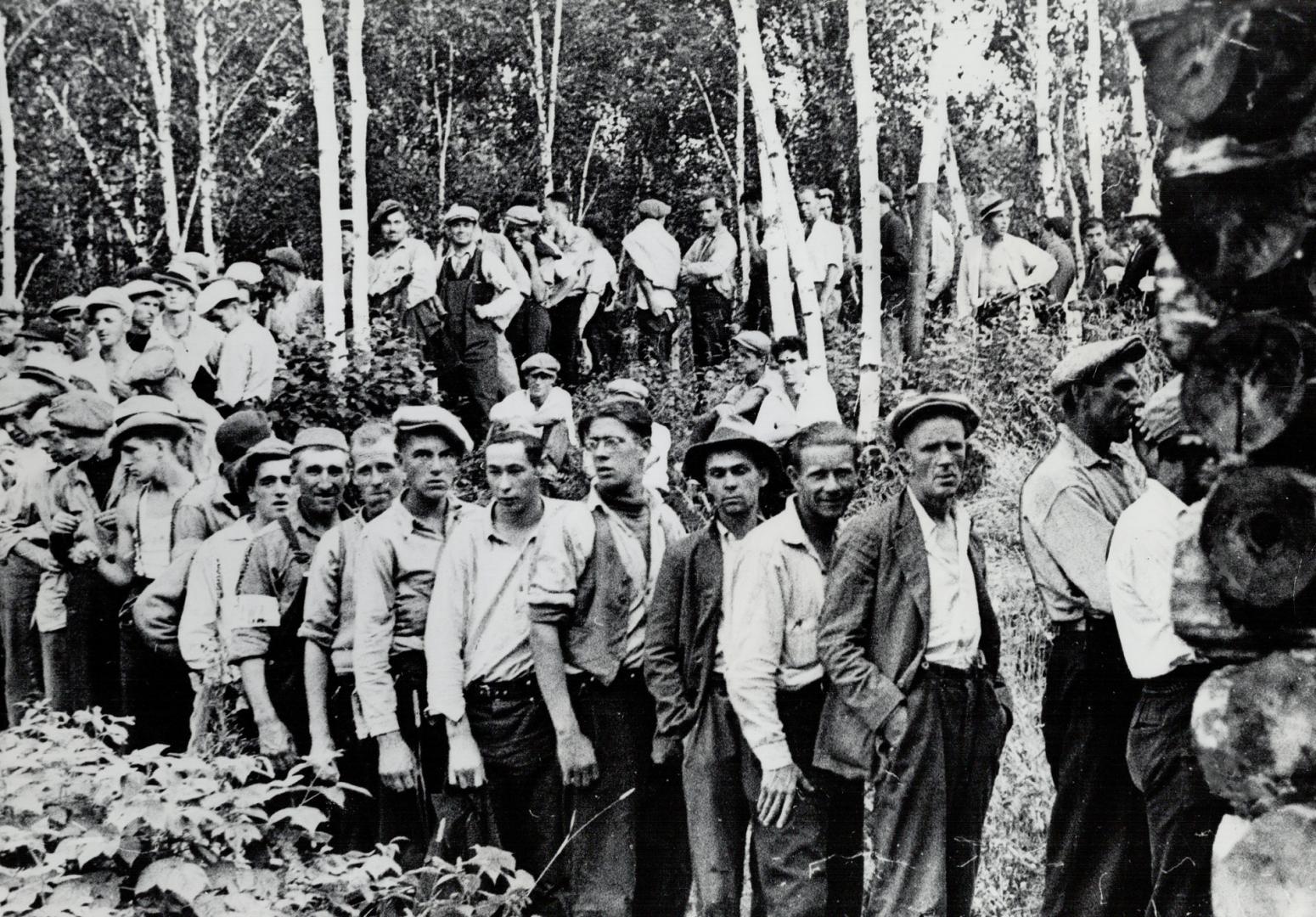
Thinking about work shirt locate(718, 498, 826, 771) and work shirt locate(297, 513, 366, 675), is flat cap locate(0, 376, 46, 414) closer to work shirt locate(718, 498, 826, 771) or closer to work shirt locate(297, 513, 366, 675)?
work shirt locate(297, 513, 366, 675)

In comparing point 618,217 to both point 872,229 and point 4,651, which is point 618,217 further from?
point 4,651

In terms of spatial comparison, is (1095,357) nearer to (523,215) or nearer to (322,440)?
(322,440)

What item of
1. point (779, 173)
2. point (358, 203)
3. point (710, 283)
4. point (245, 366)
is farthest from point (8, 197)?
point (779, 173)

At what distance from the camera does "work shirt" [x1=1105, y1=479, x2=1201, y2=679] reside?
4.39 meters

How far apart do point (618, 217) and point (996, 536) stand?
21.2 metres

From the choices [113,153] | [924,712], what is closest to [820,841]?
[924,712]

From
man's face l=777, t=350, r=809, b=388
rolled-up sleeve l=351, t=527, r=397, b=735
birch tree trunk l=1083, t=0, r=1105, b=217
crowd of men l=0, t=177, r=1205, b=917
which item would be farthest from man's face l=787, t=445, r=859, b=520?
birch tree trunk l=1083, t=0, r=1105, b=217

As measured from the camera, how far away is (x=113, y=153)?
30.5 meters

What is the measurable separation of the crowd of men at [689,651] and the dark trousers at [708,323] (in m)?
7.54

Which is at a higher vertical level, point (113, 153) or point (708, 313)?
point (113, 153)

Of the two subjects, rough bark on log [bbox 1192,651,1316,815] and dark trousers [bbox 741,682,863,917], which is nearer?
rough bark on log [bbox 1192,651,1316,815]

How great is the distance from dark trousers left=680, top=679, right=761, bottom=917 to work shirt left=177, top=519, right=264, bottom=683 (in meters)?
2.33

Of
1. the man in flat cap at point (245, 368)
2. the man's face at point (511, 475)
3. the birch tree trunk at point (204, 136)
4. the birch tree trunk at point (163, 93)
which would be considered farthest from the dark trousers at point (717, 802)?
the birch tree trunk at point (163, 93)

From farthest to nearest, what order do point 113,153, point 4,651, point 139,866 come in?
point 113,153 → point 4,651 → point 139,866
